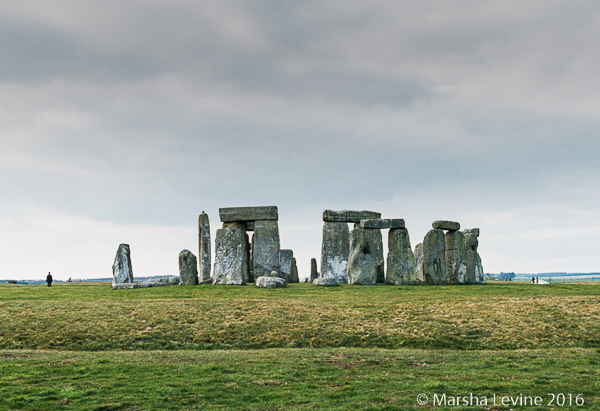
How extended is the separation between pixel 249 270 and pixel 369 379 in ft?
69.7

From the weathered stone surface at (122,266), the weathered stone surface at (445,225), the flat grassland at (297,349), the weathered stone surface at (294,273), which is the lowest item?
the flat grassland at (297,349)

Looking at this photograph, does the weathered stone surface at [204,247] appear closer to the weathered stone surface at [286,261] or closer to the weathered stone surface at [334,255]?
the weathered stone surface at [286,261]

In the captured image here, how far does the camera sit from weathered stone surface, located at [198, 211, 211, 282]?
103 ft

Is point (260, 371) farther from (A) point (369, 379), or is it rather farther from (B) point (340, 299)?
(B) point (340, 299)

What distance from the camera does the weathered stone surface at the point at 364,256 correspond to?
90.8ft

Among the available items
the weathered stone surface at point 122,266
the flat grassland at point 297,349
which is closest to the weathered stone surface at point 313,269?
the flat grassland at point 297,349

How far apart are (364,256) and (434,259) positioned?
4.00 m

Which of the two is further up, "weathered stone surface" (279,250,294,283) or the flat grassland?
"weathered stone surface" (279,250,294,283)

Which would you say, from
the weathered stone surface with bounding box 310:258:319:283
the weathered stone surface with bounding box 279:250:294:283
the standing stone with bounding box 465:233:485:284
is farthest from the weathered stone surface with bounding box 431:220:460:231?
the weathered stone surface with bounding box 279:250:294:283

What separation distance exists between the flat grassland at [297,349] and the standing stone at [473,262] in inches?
275

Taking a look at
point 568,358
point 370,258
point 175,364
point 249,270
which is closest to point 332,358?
point 175,364

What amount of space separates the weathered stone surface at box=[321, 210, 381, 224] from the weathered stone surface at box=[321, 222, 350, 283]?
25.7 inches

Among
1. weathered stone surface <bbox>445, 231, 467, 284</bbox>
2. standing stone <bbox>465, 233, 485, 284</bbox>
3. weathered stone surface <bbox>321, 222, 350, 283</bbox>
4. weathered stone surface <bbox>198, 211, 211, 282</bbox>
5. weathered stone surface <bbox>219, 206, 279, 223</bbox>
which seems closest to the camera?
weathered stone surface <bbox>445, 231, 467, 284</bbox>

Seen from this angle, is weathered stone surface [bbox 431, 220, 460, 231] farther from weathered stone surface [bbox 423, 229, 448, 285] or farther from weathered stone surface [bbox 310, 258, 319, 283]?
weathered stone surface [bbox 310, 258, 319, 283]
